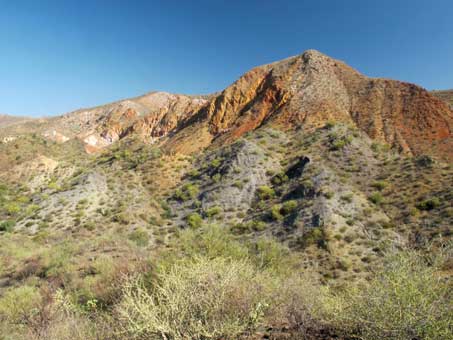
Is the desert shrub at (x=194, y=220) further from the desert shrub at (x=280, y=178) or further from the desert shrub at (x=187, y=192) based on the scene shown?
the desert shrub at (x=280, y=178)

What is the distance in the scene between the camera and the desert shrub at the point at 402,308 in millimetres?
3966

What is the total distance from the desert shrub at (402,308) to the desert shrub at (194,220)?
1809 centimetres

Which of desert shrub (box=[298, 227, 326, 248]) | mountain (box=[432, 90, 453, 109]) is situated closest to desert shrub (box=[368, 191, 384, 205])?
desert shrub (box=[298, 227, 326, 248])

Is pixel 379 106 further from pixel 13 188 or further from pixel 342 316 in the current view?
pixel 13 188

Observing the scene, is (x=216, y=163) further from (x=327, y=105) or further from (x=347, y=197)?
(x=327, y=105)

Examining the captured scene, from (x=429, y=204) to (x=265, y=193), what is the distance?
12.3 meters

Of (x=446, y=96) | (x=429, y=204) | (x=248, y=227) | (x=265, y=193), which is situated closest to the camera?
(x=429, y=204)

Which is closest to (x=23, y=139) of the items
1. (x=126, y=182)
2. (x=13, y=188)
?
(x=13, y=188)

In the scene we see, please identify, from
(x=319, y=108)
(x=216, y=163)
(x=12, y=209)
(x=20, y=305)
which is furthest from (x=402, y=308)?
(x=319, y=108)

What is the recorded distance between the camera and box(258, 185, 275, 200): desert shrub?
24750 millimetres

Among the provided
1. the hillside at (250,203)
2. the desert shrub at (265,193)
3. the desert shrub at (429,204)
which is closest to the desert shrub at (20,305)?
the hillside at (250,203)

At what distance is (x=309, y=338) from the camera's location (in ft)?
16.9

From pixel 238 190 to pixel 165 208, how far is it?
7.72 metres

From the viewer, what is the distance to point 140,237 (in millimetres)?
20500
